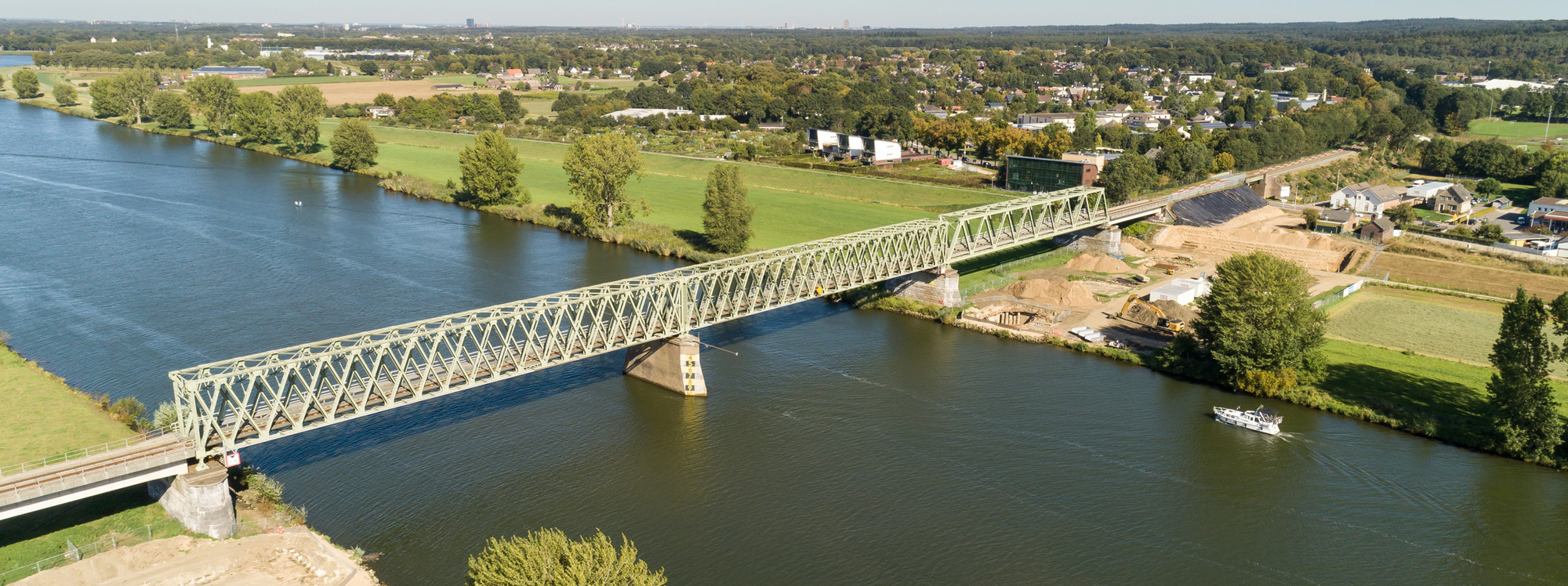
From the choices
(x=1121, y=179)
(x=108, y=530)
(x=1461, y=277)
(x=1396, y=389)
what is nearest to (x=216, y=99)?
(x=1121, y=179)

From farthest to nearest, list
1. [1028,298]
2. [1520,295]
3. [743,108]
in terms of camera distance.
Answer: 1. [743,108]
2. [1028,298]
3. [1520,295]

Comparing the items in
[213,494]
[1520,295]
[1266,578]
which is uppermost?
[1520,295]

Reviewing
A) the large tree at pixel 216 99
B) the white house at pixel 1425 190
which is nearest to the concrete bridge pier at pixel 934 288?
the white house at pixel 1425 190

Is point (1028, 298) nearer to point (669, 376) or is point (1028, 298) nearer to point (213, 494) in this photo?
point (669, 376)

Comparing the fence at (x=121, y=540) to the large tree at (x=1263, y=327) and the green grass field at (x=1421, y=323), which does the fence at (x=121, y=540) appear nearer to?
the large tree at (x=1263, y=327)

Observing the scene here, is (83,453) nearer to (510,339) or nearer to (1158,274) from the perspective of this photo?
(510,339)

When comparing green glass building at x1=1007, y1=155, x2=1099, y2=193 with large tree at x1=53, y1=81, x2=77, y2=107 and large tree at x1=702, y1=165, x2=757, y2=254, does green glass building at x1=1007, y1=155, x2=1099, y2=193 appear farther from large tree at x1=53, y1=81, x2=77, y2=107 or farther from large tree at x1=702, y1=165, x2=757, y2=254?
large tree at x1=53, y1=81, x2=77, y2=107

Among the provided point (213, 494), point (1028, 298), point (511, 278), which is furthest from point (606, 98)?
point (213, 494)

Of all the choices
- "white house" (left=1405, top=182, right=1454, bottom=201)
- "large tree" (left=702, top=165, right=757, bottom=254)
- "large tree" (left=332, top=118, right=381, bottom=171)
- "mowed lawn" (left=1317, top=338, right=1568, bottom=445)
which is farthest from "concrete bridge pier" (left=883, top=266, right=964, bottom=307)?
"large tree" (left=332, top=118, right=381, bottom=171)
